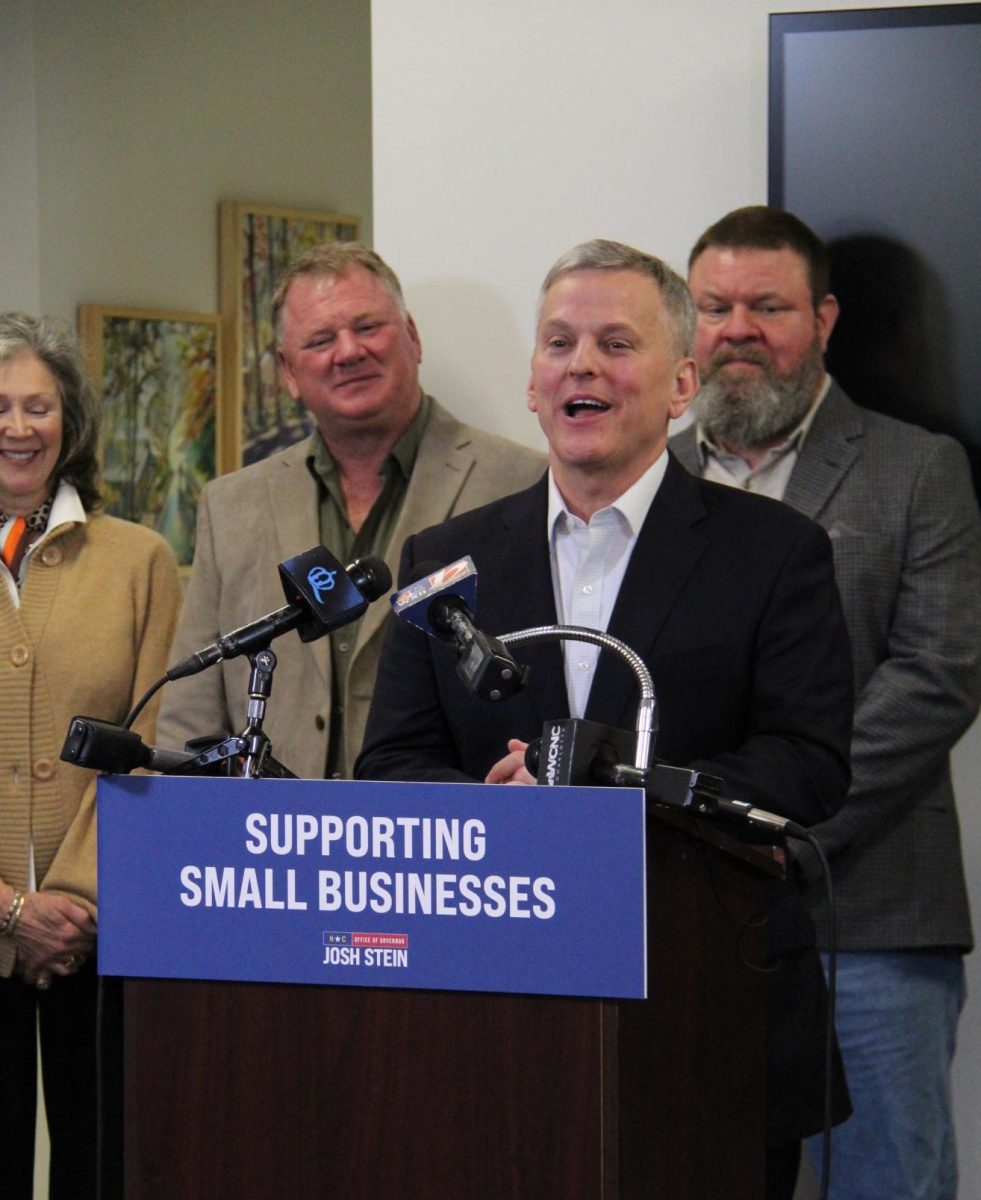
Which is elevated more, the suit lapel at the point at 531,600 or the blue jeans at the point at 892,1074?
the suit lapel at the point at 531,600

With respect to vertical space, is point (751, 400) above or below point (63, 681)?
above

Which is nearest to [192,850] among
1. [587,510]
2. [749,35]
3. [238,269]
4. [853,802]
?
[587,510]

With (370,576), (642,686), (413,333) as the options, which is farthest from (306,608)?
(413,333)

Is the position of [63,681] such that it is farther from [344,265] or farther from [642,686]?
[642,686]

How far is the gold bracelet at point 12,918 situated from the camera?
285 cm

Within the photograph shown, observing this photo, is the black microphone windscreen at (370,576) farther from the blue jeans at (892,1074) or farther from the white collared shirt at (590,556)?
the blue jeans at (892,1074)

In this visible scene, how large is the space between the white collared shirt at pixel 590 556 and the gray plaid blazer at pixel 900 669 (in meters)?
0.60

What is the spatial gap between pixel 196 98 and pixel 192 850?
14.7 feet

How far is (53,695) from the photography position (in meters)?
2.96

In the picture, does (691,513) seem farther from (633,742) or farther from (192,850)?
(192,850)

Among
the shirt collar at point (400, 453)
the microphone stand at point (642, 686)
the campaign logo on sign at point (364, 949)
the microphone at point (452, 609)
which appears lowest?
the campaign logo on sign at point (364, 949)

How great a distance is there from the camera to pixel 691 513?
7.06ft

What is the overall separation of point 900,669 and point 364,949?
1412 mm

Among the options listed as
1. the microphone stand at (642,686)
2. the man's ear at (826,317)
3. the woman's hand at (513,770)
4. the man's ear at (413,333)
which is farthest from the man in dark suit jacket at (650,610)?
the man's ear at (413,333)
